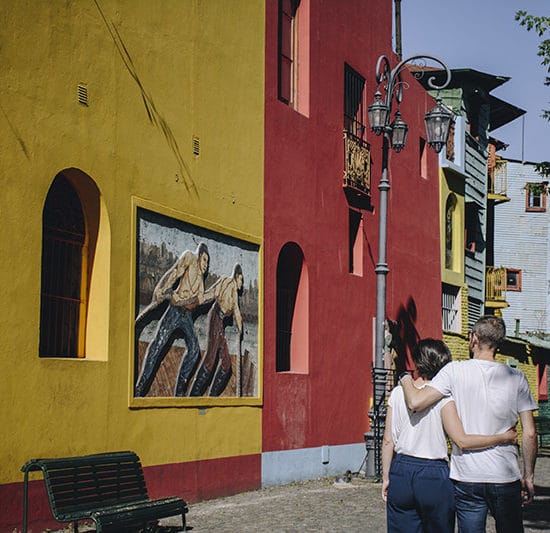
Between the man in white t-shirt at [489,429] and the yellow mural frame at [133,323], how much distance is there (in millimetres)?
6225

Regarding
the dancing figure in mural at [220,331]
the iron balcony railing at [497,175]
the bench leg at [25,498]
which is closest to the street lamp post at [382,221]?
the dancing figure in mural at [220,331]

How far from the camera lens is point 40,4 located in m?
10.8

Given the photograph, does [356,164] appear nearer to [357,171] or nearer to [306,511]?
[357,171]

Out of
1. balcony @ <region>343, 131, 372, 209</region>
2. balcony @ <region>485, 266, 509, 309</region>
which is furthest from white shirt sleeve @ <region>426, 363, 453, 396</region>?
balcony @ <region>485, 266, 509, 309</region>

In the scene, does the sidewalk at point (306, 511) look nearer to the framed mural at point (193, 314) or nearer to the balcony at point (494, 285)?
the framed mural at point (193, 314)

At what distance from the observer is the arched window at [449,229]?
90.0ft

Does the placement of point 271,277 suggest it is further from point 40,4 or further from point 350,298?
point 40,4

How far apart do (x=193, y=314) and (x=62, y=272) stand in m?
2.43

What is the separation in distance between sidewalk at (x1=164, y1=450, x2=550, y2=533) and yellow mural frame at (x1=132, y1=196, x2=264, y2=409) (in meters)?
1.24

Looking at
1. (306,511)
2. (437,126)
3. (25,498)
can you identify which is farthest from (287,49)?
(25,498)

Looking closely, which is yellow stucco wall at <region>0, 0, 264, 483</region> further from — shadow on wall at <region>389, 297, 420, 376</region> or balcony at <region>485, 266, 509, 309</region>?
balcony at <region>485, 266, 509, 309</region>

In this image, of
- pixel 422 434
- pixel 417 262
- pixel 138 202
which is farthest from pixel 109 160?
pixel 417 262

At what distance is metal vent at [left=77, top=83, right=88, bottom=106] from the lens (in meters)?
11.4

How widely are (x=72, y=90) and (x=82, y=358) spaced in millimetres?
2821
